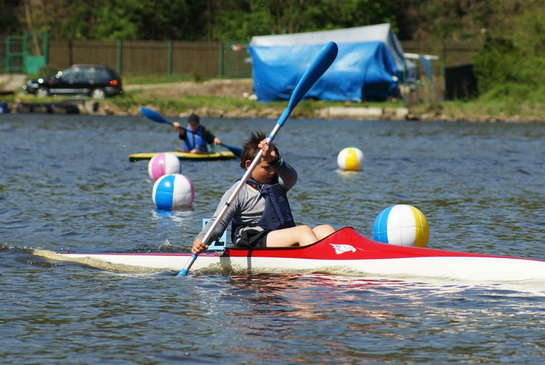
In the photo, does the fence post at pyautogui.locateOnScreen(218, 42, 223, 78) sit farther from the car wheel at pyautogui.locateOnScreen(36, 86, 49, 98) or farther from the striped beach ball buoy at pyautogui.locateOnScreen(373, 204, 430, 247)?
the striped beach ball buoy at pyautogui.locateOnScreen(373, 204, 430, 247)

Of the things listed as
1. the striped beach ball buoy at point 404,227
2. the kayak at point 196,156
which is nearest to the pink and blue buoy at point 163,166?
the kayak at point 196,156

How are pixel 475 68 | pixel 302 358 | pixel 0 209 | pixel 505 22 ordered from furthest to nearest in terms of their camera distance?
pixel 505 22, pixel 475 68, pixel 0 209, pixel 302 358

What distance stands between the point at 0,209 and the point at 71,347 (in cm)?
799

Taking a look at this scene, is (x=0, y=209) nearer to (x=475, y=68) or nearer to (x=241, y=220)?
(x=241, y=220)

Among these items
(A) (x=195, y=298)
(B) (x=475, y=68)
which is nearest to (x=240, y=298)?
(A) (x=195, y=298)

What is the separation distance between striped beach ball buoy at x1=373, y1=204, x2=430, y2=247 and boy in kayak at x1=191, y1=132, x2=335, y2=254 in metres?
1.38

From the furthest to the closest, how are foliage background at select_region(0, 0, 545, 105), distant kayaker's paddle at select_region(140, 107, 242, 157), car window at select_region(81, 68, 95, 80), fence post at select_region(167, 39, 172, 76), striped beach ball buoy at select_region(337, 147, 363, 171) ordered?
foliage background at select_region(0, 0, 545, 105)
fence post at select_region(167, 39, 172, 76)
car window at select_region(81, 68, 95, 80)
striped beach ball buoy at select_region(337, 147, 363, 171)
distant kayaker's paddle at select_region(140, 107, 242, 157)

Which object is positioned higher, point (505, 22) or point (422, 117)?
point (505, 22)

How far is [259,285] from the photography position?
9742mm

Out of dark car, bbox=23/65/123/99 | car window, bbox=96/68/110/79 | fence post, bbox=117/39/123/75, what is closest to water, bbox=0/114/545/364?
dark car, bbox=23/65/123/99

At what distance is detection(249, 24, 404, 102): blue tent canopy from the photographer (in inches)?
1662

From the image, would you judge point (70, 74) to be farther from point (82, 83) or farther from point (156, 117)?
point (156, 117)

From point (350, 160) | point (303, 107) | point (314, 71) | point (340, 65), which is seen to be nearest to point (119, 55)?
point (303, 107)

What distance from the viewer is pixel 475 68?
46.6m
